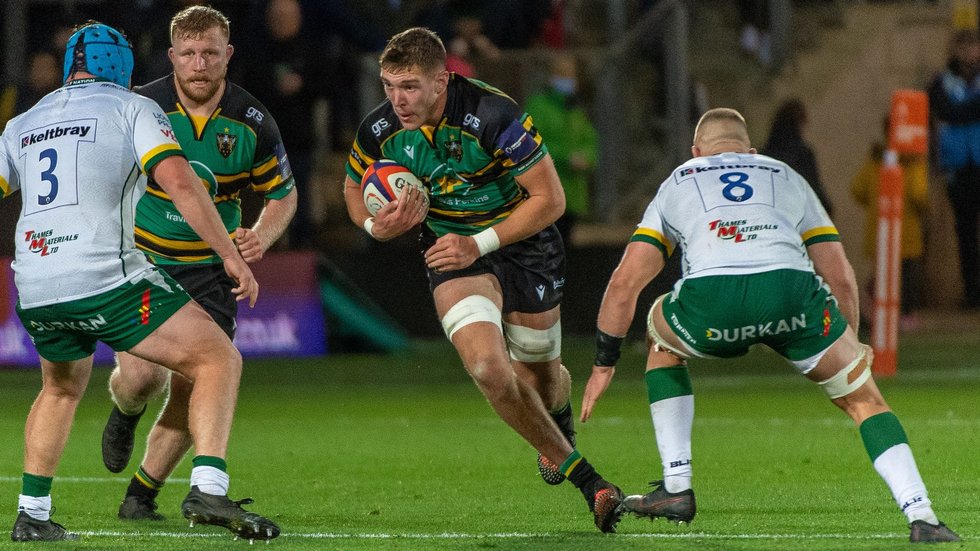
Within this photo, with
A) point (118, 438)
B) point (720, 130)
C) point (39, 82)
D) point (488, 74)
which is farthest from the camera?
point (488, 74)

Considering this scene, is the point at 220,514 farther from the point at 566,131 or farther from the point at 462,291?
the point at 566,131

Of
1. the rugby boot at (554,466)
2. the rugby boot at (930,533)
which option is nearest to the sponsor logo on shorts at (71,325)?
the rugby boot at (554,466)

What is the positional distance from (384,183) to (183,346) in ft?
5.41

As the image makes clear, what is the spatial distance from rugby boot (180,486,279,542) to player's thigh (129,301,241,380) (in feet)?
1.76

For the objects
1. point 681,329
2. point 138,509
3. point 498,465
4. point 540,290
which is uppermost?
point 681,329

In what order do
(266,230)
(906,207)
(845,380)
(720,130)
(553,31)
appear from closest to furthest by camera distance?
(845,380) → (720,130) → (266,230) → (906,207) → (553,31)

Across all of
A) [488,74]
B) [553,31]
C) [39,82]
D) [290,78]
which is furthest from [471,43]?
[39,82]

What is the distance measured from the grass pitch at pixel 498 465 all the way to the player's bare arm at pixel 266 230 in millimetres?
1238

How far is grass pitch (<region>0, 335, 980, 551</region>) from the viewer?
7.08 meters

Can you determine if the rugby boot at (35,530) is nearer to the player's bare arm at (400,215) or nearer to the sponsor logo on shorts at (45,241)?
the sponsor logo on shorts at (45,241)

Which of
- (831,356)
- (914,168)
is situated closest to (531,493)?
(831,356)

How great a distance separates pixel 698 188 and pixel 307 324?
9988 millimetres

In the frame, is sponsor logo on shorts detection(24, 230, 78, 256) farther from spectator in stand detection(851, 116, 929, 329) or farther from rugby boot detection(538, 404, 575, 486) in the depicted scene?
spectator in stand detection(851, 116, 929, 329)

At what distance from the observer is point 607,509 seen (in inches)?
277
